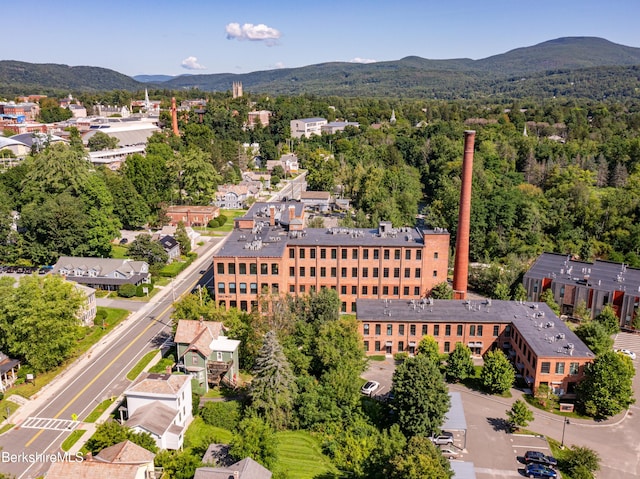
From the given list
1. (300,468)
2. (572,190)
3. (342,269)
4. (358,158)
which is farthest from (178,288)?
(358,158)

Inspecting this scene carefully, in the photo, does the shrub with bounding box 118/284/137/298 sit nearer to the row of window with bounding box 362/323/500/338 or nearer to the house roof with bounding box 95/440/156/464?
the row of window with bounding box 362/323/500/338

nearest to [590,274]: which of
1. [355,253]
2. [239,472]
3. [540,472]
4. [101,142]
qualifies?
[355,253]

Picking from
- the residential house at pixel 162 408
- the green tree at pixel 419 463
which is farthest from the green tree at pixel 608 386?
the residential house at pixel 162 408

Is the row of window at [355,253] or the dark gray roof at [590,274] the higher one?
the row of window at [355,253]

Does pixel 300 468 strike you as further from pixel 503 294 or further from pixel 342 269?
pixel 503 294

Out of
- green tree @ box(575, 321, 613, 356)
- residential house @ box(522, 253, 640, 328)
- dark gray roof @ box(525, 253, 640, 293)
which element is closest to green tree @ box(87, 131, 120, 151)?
dark gray roof @ box(525, 253, 640, 293)

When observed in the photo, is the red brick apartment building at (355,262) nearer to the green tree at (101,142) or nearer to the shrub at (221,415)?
the shrub at (221,415)

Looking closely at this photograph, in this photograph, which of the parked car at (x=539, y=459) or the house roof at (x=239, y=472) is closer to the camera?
the house roof at (x=239, y=472)

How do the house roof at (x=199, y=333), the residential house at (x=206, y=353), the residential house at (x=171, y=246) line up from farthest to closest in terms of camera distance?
the residential house at (x=171, y=246), the house roof at (x=199, y=333), the residential house at (x=206, y=353)
